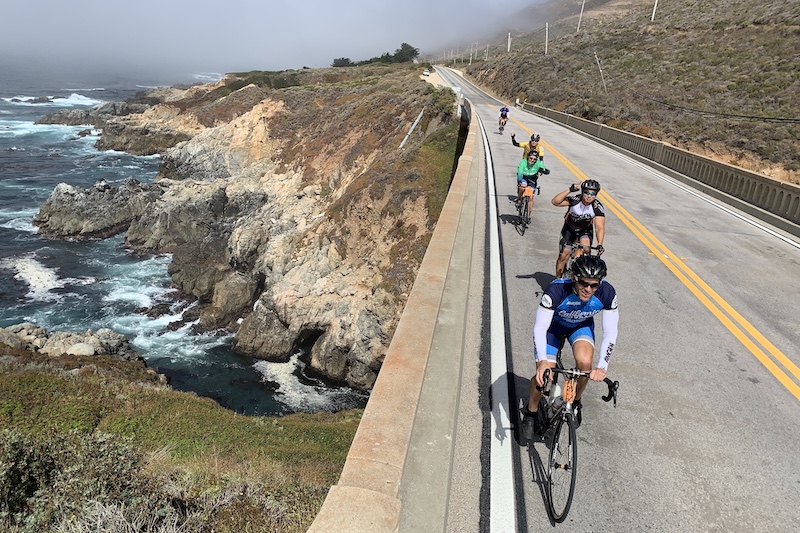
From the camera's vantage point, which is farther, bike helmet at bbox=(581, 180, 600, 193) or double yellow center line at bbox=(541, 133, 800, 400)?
bike helmet at bbox=(581, 180, 600, 193)

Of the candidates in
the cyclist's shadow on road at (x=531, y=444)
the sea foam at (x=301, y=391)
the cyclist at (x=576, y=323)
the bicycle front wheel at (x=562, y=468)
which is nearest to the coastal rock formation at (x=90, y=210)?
the sea foam at (x=301, y=391)

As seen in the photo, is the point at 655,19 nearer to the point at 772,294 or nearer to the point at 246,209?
the point at 246,209

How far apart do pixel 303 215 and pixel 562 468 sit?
27429mm

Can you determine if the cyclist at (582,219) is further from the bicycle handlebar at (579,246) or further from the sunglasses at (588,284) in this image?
the sunglasses at (588,284)

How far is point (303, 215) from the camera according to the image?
29.9 metres

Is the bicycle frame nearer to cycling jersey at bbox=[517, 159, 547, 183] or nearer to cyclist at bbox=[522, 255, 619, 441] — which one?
cyclist at bbox=[522, 255, 619, 441]

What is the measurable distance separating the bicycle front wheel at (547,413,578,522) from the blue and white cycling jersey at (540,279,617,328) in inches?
35.6

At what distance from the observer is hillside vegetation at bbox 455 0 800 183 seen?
87.9 ft

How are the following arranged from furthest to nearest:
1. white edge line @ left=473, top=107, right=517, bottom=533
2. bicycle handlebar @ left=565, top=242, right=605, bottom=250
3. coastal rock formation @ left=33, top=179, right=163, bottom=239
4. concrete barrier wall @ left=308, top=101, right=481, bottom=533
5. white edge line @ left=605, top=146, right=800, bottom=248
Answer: coastal rock formation @ left=33, top=179, right=163, bottom=239 < white edge line @ left=605, top=146, right=800, bottom=248 < bicycle handlebar @ left=565, top=242, right=605, bottom=250 < white edge line @ left=473, top=107, right=517, bottom=533 < concrete barrier wall @ left=308, top=101, right=481, bottom=533

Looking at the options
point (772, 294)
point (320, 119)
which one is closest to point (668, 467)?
point (772, 294)

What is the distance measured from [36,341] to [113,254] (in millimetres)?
17519

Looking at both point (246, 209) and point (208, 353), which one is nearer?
point (208, 353)

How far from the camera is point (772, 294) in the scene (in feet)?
27.3

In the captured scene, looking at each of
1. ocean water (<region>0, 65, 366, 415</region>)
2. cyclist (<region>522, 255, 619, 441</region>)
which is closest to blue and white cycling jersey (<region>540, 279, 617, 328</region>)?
cyclist (<region>522, 255, 619, 441</region>)
